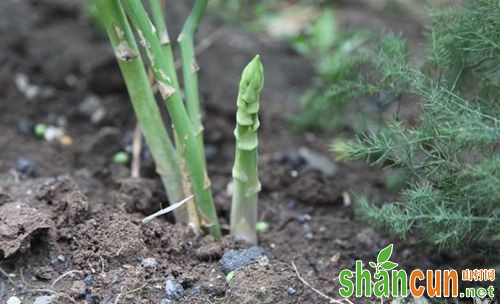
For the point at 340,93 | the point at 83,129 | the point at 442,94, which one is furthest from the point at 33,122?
the point at 442,94

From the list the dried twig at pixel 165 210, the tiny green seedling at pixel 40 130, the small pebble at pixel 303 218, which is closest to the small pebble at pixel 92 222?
the dried twig at pixel 165 210

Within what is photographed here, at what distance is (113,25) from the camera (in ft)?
5.60

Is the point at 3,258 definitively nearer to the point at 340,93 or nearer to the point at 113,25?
the point at 113,25

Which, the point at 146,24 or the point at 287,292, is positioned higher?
the point at 146,24

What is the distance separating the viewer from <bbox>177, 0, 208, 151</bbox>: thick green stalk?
6.04 feet

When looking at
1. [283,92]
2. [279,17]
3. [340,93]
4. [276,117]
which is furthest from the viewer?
[279,17]

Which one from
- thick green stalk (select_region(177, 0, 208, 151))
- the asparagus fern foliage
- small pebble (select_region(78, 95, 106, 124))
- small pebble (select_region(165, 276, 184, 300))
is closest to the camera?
the asparagus fern foliage

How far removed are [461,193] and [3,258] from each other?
1.07 metres

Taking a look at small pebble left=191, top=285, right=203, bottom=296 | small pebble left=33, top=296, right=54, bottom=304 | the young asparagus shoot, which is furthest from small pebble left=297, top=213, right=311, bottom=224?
small pebble left=33, top=296, right=54, bottom=304

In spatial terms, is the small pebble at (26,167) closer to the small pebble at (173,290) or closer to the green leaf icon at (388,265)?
the small pebble at (173,290)

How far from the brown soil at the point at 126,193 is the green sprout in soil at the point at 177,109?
88 mm

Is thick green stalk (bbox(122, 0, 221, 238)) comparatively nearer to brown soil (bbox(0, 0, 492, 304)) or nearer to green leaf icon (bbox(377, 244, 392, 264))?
brown soil (bbox(0, 0, 492, 304))

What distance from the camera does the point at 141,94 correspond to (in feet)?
5.91

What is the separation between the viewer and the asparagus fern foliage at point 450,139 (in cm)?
151
